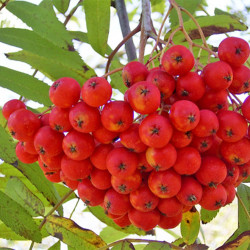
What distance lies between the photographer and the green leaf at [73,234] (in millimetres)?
1247

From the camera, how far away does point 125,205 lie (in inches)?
41.3

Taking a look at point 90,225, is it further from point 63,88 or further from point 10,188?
point 63,88

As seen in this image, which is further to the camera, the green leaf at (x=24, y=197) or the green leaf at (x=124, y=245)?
the green leaf at (x=24, y=197)

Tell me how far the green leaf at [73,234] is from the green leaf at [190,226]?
0.27m

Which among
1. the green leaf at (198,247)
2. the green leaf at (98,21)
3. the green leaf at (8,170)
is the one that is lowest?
the green leaf at (198,247)

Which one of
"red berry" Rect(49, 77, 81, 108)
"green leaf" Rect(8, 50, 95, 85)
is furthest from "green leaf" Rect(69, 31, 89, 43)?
"red berry" Rect(49, 77, 81, 108)

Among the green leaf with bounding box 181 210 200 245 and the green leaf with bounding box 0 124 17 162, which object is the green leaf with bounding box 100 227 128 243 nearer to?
the green leaf with bounding box 181 210 200 245

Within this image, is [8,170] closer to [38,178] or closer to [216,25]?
[38,178]

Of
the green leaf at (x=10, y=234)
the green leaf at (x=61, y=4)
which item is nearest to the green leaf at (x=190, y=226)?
the green leaf at (x=10, y=234)

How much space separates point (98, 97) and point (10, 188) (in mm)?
593

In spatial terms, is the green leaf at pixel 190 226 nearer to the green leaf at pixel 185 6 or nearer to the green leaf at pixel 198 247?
the green leaf at pixel 198 247

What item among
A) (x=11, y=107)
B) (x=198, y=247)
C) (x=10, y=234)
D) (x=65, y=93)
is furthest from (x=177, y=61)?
(x=10, y=234)

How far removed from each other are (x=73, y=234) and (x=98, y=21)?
2.23 ft

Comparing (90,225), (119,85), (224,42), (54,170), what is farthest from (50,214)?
(90,225)
